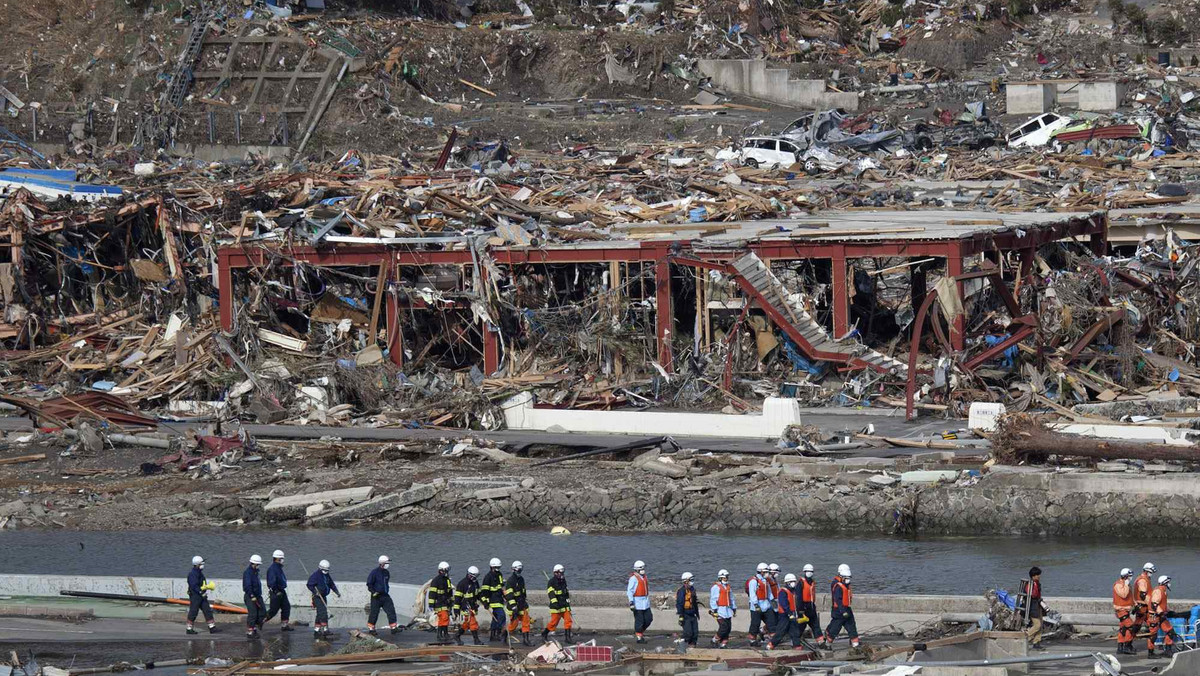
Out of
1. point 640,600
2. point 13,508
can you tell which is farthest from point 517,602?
point 13,508

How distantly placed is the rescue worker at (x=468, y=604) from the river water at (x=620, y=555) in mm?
3933

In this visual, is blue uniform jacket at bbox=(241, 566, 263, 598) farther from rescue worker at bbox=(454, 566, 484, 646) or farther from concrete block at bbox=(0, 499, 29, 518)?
concrete block at bbox=(0, 499, 29, 518)

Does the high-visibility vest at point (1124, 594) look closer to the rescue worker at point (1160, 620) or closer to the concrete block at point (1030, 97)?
the rescue worker at point (1160, 620)

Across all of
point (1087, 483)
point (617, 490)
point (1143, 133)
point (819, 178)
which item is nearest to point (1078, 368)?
point (1087, 483)

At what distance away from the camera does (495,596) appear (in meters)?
20.6

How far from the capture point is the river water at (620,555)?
2452 cm

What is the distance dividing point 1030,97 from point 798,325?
23860mm

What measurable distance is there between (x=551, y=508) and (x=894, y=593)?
647 centimetres

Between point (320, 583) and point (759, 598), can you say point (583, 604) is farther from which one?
point (320, 583)

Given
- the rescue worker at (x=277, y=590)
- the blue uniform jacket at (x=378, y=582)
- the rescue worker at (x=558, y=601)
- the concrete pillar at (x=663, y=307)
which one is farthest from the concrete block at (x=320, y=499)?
the rescue worker at (x=558, y=601)

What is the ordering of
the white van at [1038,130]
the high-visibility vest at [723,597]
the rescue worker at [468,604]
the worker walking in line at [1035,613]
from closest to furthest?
the worker walking in line at [1035,613] < the high-visibility vest at [723,597] < the rescue worker at [468,604] < the white van at [1038,130]

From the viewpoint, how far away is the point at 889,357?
3400cm

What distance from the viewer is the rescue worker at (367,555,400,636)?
21.0 meters

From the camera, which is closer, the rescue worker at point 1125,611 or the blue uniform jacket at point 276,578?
the rescue worker at point 1125,611
